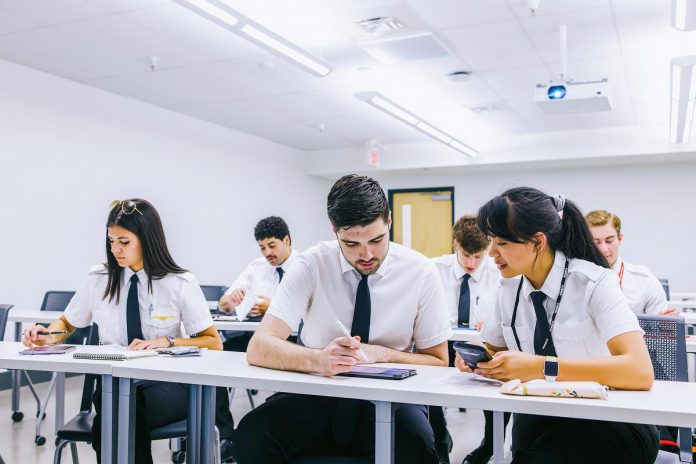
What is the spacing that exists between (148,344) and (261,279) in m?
2.52

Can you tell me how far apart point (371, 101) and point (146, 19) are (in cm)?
227

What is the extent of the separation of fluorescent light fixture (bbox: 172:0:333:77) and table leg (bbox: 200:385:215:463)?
245cm

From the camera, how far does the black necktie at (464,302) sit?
390cm

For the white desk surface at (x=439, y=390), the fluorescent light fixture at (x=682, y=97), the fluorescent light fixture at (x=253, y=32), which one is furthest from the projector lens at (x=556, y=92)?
the white desk surface at (x=439, y=390)

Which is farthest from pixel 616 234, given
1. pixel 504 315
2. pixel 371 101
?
pixel 371 101

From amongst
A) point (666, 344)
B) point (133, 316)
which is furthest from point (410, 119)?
point (666, 344)

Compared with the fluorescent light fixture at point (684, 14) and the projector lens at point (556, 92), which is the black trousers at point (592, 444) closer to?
the fluorescent light fixture at point (684, 14)

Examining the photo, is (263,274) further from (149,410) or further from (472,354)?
(472,354)

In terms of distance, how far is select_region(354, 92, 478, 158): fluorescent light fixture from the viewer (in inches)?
235

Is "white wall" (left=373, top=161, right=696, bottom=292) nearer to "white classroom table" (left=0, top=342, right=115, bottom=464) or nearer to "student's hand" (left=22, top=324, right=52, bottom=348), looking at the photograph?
"student's hand" (left=22, top=324, right=52, bottom=348)

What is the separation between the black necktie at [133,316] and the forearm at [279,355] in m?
0.82

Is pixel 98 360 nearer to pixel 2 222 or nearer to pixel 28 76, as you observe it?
pixel 2 222

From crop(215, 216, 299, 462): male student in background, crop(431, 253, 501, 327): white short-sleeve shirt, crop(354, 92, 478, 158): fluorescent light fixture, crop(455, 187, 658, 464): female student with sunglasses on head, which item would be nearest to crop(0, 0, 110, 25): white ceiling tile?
crop(215, 216, 299, 462): male student in background

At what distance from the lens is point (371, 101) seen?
6.05 metres
